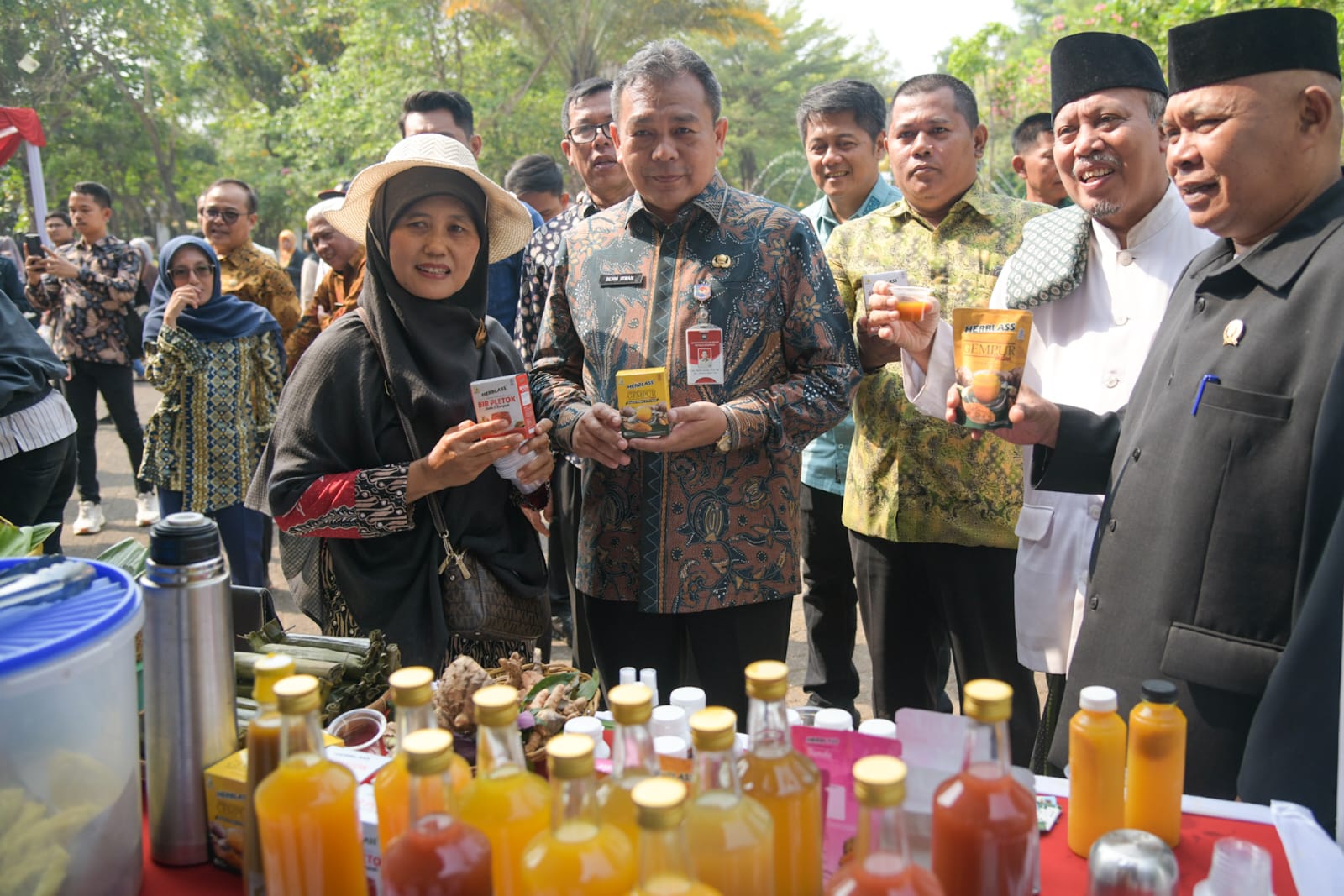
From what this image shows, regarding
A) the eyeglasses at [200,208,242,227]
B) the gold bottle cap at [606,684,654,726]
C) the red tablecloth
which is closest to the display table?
the red tablecloth

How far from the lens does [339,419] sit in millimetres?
2625

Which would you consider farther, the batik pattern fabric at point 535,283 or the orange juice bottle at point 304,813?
the batik pattern fabric at point 535,283

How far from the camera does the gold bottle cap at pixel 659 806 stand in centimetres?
93

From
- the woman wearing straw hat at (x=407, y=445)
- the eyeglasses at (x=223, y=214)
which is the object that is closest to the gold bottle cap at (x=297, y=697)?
the woman wearing straw hat at (x=407, y=445)

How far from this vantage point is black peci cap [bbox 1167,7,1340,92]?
1.90m

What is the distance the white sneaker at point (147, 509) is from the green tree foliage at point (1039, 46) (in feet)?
21.2

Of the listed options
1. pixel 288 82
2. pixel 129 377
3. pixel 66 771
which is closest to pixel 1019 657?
pixel 66 771

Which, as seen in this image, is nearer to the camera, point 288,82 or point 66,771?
point 66,771

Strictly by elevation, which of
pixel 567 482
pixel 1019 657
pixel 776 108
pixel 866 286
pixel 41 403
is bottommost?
pixel 1019 657

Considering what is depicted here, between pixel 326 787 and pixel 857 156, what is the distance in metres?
3.70

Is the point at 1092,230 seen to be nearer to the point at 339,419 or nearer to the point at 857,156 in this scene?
the point at 857,156

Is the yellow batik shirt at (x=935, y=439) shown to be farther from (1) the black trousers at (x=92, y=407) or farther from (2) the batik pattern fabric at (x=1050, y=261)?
(1) the black trousers at (x=92, y=407)

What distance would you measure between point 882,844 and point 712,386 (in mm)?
1832

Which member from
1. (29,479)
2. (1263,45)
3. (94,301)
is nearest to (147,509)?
(94,301)
